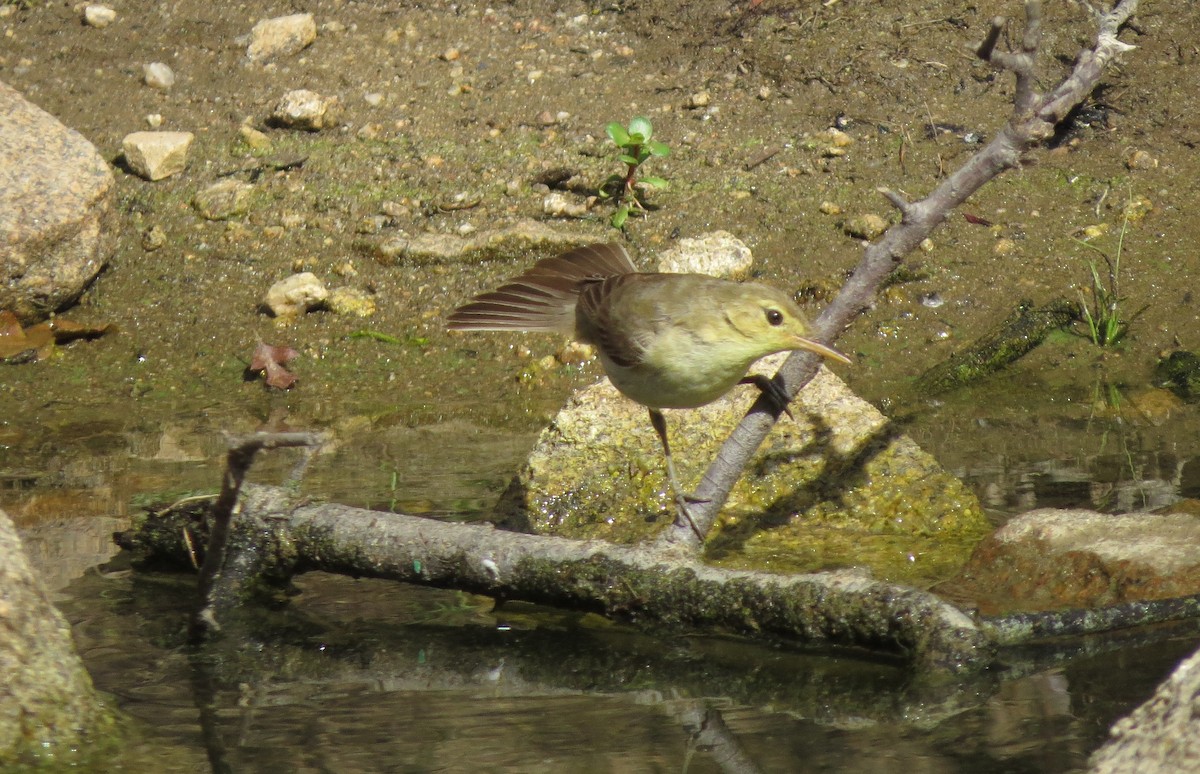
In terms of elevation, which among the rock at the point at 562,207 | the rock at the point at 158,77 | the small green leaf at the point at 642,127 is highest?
the rock at the point at 158,77

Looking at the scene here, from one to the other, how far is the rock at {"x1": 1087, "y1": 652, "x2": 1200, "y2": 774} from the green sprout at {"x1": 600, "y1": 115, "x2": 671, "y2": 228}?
18.5 feet

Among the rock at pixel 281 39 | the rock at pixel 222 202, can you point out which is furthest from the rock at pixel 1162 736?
the rock at pixel 281 39

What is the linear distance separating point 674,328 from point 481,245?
3.46 meters

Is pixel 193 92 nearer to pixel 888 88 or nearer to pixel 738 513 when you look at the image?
pixel 888 88

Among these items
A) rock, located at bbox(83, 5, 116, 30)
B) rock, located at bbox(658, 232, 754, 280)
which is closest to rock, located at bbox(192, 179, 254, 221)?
rock, located at bbox(83, 5, 116, 30)

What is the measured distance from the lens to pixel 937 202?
14.4 ft

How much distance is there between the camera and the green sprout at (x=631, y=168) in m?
8.27

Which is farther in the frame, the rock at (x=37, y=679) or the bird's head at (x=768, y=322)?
the bird's head at (x=768, y=322)

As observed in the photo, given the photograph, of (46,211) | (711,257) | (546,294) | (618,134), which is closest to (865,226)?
(711,257)

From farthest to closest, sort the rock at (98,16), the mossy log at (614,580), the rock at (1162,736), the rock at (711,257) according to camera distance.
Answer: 1. the rock at (98,16)
2. the rock at (711,257)
3. the mossy log at (614,580)
4. the rock at (1162,736)

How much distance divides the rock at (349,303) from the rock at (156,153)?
60.7 inches

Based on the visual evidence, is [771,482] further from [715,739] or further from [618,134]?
[618,134]

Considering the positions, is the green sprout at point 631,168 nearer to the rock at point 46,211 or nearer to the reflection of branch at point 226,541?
the rock at point 46,211

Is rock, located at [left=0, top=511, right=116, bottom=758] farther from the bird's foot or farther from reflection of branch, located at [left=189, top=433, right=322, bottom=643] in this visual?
the bird's foot
